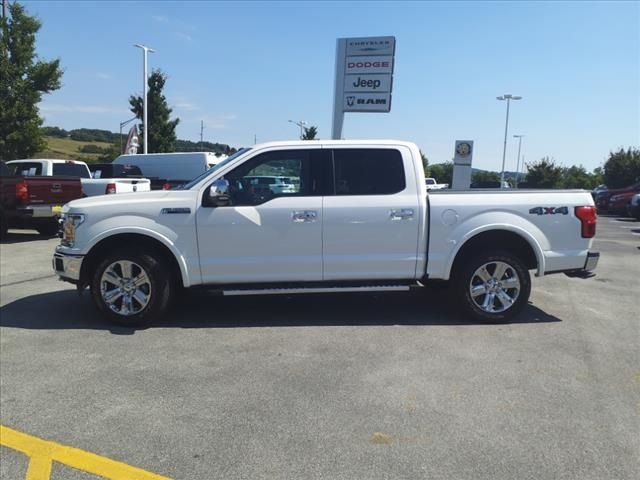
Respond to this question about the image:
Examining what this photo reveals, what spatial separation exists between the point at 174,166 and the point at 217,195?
1495 cm

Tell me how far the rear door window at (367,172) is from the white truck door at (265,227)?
28cm

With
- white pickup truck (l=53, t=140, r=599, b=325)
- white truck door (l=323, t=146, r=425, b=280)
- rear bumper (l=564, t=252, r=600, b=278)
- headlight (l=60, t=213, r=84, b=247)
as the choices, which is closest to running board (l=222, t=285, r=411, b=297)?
white pickup truck (l=53, t=140, r=599, b=325)

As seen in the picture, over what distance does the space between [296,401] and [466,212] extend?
2.95 meters

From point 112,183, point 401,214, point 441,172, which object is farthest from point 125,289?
point 441,172

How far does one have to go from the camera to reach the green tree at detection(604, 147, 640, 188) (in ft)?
127

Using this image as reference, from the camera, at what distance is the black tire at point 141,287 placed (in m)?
5.45

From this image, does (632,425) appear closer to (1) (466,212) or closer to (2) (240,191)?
(1) (466,212)

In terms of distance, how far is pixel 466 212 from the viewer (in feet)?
18.5

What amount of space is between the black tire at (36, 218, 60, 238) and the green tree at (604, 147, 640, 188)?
38662 mm

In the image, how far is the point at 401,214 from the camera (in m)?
5.57

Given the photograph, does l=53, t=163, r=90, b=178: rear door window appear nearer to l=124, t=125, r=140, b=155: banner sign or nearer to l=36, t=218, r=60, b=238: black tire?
l=36, t=218, r=60, b=238: black tire

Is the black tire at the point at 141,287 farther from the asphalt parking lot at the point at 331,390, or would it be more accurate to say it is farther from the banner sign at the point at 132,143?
the banner sign at the point at 132,143

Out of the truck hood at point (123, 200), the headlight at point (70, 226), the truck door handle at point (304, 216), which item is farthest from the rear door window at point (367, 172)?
the headlight at point (70, 226)

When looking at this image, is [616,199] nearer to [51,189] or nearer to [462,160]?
[462,160]
